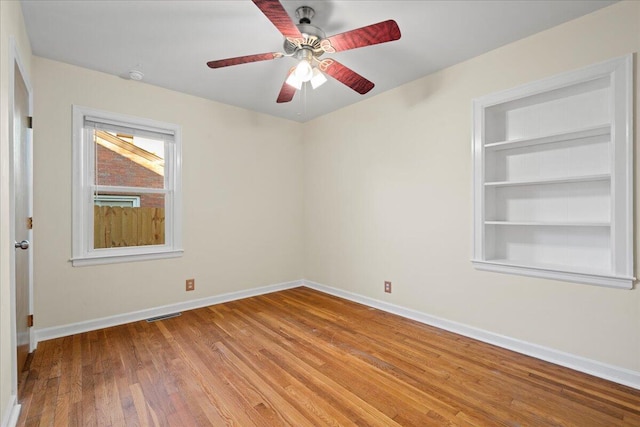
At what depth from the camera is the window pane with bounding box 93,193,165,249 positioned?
3033mm

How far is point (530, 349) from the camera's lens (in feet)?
7.81

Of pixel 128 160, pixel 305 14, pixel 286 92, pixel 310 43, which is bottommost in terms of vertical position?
pixel 128 160

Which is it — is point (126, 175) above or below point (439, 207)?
above

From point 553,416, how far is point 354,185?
277 centimetres

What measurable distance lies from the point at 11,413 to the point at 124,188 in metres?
2.06

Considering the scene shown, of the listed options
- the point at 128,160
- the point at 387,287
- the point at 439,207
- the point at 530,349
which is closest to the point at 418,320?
the point at 387,287

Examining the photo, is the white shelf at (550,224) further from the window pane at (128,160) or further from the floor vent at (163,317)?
the window pane at (128,160)

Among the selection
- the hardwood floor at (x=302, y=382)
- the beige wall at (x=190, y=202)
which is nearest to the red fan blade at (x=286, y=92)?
the beige wall at (x=190, y=202)

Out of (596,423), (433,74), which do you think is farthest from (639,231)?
(433,74)

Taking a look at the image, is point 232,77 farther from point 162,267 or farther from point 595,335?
point 595,335

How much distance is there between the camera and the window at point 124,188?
2867 mm

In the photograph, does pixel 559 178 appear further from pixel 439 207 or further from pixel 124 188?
pixel 124 188

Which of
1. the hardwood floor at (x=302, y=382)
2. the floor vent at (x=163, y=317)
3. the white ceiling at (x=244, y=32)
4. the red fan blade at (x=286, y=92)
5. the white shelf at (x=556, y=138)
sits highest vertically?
the white ceiling at (x=244, y=32)

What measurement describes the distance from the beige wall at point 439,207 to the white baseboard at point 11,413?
119 inches
